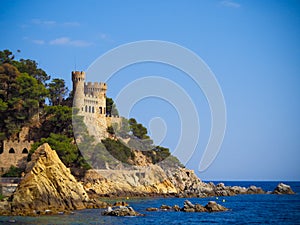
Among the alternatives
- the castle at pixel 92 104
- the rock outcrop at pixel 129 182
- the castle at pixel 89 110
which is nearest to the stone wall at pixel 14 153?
the castle at pixel 89 110

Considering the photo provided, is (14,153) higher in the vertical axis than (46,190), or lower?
higher

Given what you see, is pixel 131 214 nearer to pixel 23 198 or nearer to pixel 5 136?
pixel 23 198

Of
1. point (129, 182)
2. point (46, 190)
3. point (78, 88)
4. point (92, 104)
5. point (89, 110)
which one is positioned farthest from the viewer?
point (92, 104)

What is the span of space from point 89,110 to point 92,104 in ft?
4.57

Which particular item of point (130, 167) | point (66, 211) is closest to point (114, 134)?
point (130, 167)

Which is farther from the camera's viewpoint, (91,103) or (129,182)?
(91,103)

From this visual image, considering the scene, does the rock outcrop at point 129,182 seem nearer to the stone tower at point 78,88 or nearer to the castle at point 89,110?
the castle at point 89,110

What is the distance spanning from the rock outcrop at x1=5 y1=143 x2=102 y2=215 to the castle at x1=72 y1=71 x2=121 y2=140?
92.2ft

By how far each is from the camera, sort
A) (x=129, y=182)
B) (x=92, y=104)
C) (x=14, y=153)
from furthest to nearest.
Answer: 1. (x=92, y=104)
2. (x=129, y=182)
3. (x=14, y=153)

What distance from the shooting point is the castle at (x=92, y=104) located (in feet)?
252

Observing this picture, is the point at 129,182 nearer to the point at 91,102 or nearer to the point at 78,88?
the point at 91,102

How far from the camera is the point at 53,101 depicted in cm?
8494


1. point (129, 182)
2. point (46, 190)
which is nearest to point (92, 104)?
point (129, 182)

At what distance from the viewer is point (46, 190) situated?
44.2 meters
